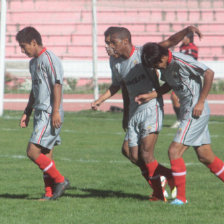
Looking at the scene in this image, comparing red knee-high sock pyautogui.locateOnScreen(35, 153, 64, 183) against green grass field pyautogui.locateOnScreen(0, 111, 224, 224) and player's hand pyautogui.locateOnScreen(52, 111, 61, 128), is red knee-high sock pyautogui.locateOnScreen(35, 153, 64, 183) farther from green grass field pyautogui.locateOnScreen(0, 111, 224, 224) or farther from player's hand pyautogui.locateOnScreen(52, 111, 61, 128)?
player's hand pyautogui.locateOnScreen(52, 111, 61, 128)

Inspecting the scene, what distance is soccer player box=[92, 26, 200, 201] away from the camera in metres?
6.98

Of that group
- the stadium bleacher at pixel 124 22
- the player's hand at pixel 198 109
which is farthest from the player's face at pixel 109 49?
the stadium bleacher at pixel 124 22

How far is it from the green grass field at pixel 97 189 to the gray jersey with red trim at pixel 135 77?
986 mm

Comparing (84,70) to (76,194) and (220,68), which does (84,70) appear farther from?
(76,194)

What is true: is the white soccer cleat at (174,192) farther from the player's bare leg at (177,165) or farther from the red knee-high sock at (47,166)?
the red knee-high sock at (47,166)

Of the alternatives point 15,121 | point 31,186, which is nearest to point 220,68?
point 15,121

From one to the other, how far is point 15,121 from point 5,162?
20.2 ft

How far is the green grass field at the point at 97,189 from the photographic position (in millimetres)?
6234

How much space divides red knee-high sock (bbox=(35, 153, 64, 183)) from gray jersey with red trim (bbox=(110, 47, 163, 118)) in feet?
3.23

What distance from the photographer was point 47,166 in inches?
285

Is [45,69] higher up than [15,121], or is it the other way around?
[45,69]

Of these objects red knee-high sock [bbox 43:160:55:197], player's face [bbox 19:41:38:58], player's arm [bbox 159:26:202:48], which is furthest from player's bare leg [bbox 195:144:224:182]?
player's face [bbox 19:41:38:58]

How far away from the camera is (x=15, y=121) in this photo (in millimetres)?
16031

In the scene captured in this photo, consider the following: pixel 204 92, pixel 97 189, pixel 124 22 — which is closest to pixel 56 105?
pixel 97 189
